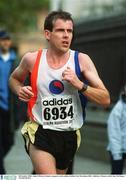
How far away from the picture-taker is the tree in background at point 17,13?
56.9 m

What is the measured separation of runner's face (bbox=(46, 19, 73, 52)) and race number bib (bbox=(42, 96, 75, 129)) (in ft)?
1.37

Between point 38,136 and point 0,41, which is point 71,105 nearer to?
point 38,136

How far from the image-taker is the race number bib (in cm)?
618

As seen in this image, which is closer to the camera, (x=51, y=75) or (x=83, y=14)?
(x=51, y=75)

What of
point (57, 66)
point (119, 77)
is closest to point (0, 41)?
point (57, 66)

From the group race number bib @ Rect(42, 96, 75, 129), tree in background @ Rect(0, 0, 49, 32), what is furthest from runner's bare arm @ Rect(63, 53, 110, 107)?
tree in background @ Rect(0, 0, 49, 32)

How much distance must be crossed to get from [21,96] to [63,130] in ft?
1.50

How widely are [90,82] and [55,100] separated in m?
0.34

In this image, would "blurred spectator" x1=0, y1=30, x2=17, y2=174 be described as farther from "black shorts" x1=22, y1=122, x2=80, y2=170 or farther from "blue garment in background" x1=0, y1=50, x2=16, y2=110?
"black shorts" x1=22, y1=122, x2=80, y2=170

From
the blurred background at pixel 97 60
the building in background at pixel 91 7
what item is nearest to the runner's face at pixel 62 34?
the blurred background at pixel 97 60

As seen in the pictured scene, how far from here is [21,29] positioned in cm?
6009

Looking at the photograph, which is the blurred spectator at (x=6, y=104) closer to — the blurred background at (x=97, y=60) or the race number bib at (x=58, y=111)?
the blurred background at (x=97, y=60)

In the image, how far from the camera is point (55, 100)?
618cm

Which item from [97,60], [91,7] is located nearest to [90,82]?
[97,60]
